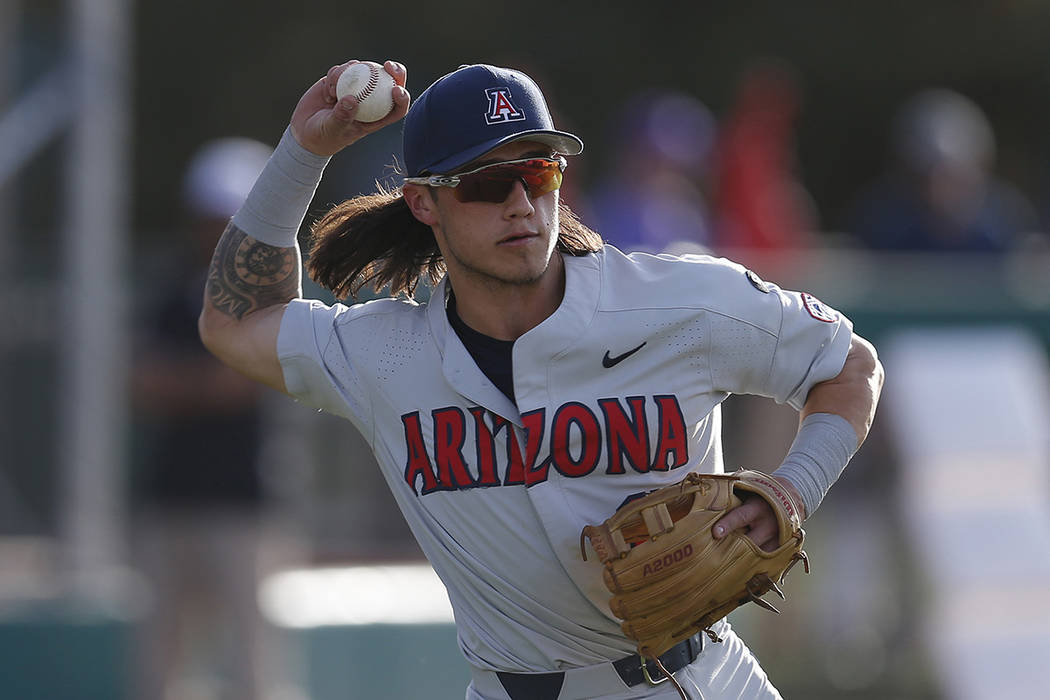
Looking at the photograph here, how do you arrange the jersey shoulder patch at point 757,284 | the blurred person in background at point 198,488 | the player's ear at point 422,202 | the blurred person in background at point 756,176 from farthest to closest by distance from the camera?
the blurred person in background at point 756,176
the blurred person in background at point 198,488
the player's ear at point 422,202
the jersey shoulder patch at point 757,284

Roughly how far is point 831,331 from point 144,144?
15966mm

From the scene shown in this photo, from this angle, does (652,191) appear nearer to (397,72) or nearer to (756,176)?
(756,176)

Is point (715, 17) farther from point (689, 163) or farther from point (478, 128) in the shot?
point (478, 128)

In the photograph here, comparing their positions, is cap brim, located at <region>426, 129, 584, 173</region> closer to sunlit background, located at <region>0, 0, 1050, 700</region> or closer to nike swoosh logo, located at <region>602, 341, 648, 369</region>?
nike swoosh logo, located at <region>602, 341, 648, 369</region>

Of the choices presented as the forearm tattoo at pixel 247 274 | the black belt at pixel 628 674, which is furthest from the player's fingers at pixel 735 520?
the forearm tattoo at pixel 247 274

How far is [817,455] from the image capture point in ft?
11.8

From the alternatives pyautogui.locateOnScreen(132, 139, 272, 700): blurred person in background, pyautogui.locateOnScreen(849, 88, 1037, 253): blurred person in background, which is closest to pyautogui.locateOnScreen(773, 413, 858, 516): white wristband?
pyautogui.locateOnScreen(132, 139, 272, 700): blurred person in background

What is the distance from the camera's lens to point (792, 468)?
355cm

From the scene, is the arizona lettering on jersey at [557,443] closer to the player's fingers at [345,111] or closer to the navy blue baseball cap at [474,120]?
the navy blue baseball cap at [474,120]

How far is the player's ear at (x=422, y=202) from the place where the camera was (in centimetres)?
381

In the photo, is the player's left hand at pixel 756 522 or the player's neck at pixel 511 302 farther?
the player's neck at pixel 511 302

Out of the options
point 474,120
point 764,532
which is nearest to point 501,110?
point 474,120

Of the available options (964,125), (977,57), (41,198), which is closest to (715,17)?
(977,57)

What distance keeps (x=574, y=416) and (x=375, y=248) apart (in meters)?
0.82
